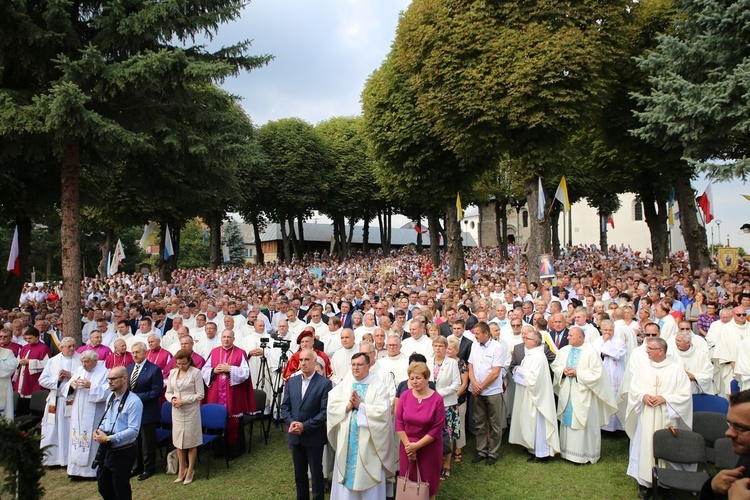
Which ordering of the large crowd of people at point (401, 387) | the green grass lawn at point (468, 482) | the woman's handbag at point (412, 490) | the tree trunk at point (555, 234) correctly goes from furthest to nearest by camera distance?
1. the tree trunk at point (555, 234)
2. the green grass lawn at point (468, 482)
3. the large crowd of people at point (401, 387)
4. the woman's handbag at point (412, 490)

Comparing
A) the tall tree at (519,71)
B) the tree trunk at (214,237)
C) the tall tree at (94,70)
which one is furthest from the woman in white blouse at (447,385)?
the tree trunk at (214,237)

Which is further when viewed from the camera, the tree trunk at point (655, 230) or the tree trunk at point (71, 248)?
the tree trunk at point (655, 230)

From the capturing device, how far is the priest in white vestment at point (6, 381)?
8.43m

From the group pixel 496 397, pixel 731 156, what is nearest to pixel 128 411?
pixel 496 397

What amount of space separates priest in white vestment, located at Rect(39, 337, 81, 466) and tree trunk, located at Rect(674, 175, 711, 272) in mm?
21854

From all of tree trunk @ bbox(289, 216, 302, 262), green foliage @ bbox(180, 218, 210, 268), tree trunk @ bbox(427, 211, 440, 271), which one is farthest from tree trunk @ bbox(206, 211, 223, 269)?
green foliage @ bbox(180, 218, 210, 268)

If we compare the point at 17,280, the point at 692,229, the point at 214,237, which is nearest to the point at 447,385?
the point at 17,280

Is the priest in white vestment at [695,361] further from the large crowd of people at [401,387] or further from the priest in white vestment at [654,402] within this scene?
the priest in white vestment at [654,402]

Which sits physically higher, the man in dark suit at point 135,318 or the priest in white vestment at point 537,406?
the man in dark suit at point 135,318

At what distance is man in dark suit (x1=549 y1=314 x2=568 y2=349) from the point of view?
8.34 m

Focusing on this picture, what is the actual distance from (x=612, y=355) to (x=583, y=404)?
→ 1.32 meters

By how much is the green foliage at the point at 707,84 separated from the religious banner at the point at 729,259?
5.65m

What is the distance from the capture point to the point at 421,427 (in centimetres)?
525

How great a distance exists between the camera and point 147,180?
14367 mm
